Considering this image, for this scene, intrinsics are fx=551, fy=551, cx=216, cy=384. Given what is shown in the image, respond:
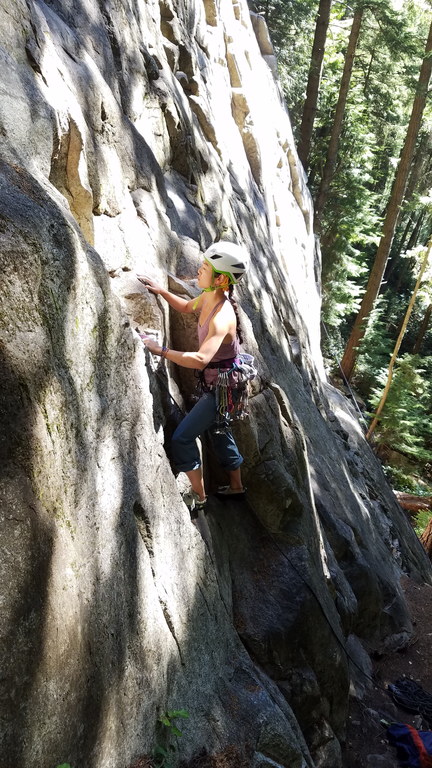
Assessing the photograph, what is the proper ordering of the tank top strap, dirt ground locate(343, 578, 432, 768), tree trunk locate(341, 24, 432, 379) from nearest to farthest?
1. the tank top strap
2. dirt ground locate(343, 578, 432, 768)
3. tree trunk locate(341, 24, 432, 379)

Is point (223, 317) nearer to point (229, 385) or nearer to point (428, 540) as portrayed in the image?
point (229, 385)

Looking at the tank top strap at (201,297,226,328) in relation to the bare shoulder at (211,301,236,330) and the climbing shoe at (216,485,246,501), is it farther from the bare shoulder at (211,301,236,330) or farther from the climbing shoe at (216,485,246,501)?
the climbing shoe at (216,485,246,501)

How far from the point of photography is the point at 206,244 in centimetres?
657

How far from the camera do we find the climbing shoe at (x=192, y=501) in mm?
4473

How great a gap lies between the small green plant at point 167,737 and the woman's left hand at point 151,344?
2.37 metres

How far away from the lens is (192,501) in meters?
4.51

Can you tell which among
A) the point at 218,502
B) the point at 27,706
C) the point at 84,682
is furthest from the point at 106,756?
the point at 218,502

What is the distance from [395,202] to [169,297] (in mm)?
16700

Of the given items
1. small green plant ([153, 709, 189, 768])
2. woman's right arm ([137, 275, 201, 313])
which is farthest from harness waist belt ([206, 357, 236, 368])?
small green plant ([153, 709, 189, 768])

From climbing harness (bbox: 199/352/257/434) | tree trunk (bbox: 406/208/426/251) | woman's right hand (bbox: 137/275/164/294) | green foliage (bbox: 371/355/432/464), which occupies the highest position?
tree trunk (bbox: 406/208/426/251)

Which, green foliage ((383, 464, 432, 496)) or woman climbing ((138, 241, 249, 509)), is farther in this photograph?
green foliage ((383, 464, 432, 496))

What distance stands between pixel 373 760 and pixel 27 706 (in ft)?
19.0

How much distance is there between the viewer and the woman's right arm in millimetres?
4496

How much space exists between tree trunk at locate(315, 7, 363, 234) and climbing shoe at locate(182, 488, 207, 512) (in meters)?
16.8
